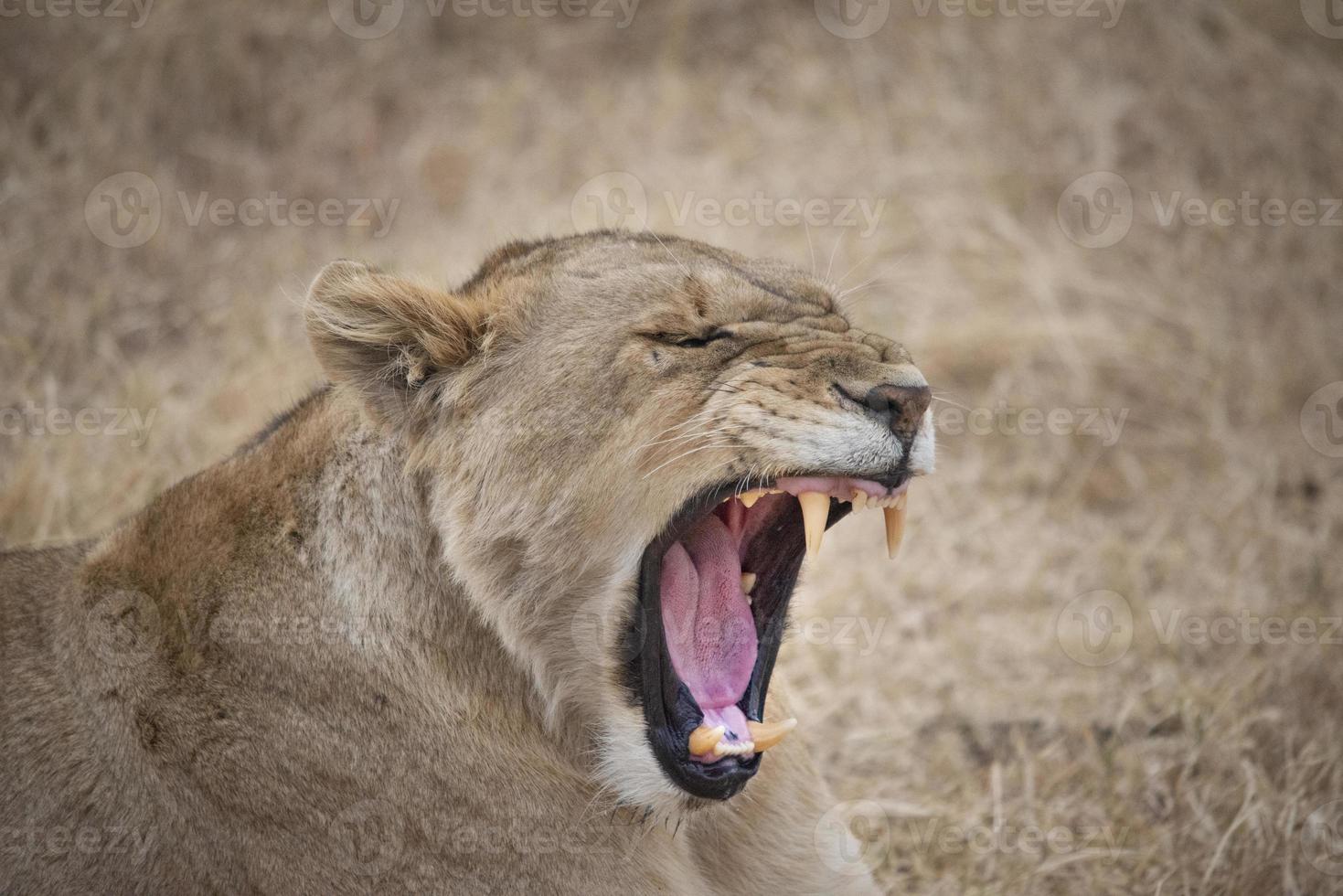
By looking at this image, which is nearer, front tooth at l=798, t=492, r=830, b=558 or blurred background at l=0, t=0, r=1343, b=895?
front tooth at l=798, t=492, r=830, b=558

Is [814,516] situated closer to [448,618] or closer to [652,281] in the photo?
[652,281]

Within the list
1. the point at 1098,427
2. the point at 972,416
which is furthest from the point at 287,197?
the point at 1098,427

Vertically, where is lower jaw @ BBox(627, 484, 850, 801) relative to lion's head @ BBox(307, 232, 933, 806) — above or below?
below

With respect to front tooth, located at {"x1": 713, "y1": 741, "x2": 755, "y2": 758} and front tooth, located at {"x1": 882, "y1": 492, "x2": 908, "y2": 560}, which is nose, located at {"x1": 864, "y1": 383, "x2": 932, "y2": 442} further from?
front tooth, located at {"x1": 713, "y1": 741, "x2": 755, "y2": 758}

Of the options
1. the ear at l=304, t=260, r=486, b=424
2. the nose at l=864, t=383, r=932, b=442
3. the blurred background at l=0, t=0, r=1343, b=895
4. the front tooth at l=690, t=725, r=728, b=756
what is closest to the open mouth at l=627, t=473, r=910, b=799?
the front tooth at l=690, t=725, r=728, b=756

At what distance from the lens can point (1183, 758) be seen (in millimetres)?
4637

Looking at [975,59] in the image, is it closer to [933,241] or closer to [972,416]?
[933,241]

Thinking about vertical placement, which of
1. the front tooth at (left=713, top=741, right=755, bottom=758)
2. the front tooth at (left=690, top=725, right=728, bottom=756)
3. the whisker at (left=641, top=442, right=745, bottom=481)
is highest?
the whisker at (left=641, top=442, right=745, bottom=481)

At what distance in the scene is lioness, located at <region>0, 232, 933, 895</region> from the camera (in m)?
2.90

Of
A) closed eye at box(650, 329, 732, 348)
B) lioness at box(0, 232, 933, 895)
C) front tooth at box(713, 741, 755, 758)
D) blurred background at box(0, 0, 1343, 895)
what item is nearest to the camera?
lioness at box(0, 232, 933, 895)

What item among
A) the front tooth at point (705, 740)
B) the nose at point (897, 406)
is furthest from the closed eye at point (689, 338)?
the front tooth at point (705, 740)

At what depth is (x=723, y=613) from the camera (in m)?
3.32

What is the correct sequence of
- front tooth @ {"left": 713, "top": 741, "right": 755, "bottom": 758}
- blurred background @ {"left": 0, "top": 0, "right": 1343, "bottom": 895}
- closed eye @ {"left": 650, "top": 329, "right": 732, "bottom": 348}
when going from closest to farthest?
front tooth @ {"left": 713, "top": 741, "right": 755, "bottom": 758}, closed eye @ {"left": 650, "top": 329, "right": 732, "bottom": 348}, blurred background @ {"left": 0, "top": 0, "right": 1343, "bottom": 895}

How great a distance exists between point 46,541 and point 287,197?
12.6ft
